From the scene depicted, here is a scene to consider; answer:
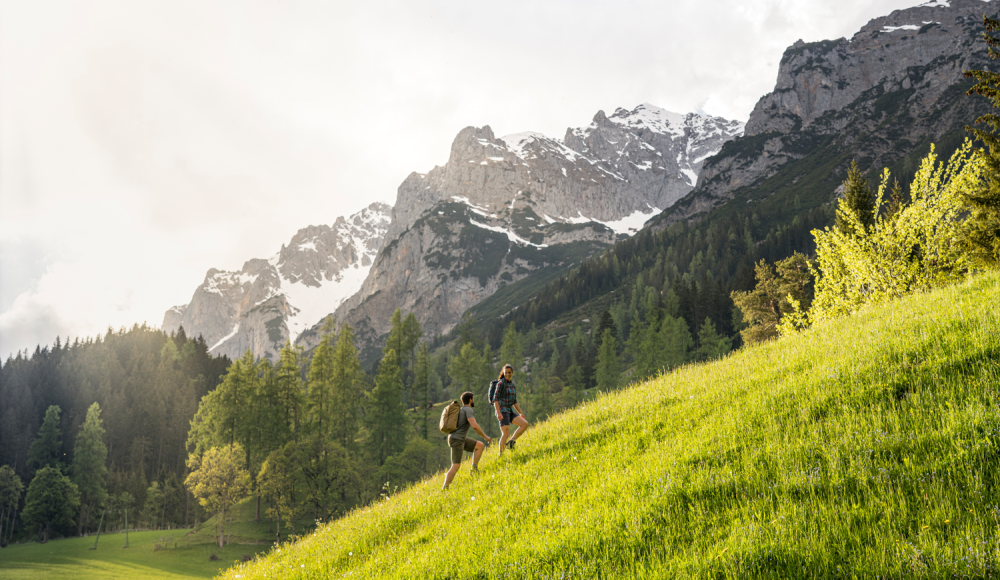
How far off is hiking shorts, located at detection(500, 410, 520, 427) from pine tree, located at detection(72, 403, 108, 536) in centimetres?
9691

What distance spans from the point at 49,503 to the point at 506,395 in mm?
93165

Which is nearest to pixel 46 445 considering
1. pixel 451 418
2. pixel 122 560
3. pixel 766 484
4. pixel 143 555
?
pixel 143 555

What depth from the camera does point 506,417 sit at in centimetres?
1358

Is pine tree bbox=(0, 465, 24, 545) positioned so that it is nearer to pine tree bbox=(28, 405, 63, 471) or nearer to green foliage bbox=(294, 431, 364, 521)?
pine tree bbox=(28, 405, 63, 471)

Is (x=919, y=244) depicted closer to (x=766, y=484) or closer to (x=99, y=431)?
(x=766, y=484)

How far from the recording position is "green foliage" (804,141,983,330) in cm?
2166

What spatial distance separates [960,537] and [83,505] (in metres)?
107

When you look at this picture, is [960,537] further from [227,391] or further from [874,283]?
[227,391]

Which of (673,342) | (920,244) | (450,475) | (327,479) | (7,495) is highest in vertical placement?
(920,244)

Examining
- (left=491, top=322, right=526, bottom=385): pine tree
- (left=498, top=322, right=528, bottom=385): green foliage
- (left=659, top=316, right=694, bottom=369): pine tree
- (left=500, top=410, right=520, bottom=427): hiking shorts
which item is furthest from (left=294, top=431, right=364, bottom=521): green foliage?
(left=659, top=316, right=694, bottom=369): pine tree

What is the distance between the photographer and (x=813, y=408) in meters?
8.01

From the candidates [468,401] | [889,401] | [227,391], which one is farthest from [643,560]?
[227,391]

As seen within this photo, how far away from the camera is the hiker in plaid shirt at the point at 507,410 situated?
1337 centimetres

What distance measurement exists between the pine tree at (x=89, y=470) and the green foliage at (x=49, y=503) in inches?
161
